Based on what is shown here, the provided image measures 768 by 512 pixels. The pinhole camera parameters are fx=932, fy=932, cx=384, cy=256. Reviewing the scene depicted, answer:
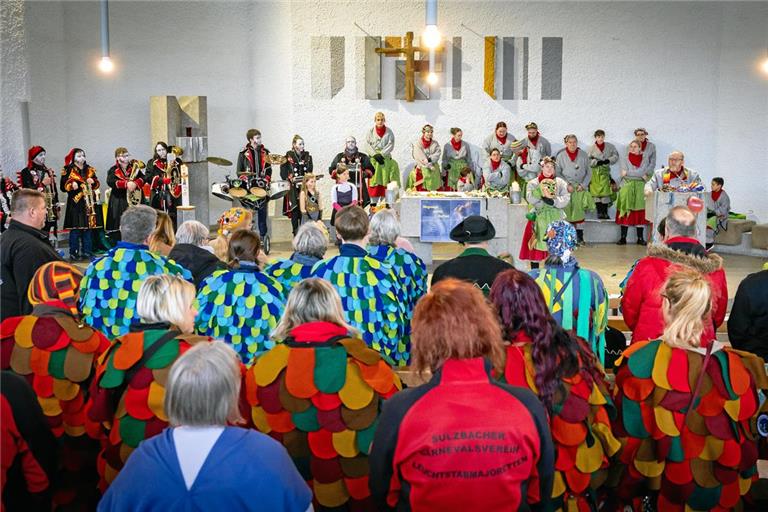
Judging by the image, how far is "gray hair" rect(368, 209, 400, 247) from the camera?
17.1 ft

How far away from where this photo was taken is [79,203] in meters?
11.2

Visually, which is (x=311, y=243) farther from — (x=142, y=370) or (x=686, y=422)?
(x=686, y=422)

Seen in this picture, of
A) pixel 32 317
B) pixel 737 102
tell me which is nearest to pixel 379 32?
pixel 737 102

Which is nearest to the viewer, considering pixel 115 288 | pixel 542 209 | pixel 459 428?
pixel 459 428

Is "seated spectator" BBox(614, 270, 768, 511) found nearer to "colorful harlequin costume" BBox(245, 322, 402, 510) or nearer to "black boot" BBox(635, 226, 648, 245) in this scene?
"colorful harlequin costume" BBox(245, 322, 402, 510)

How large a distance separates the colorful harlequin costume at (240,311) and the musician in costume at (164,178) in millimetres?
7949

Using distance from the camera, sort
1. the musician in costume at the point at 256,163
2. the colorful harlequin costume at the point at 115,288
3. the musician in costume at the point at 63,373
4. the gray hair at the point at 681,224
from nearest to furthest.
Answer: the musician in costume at the point at 63,373, the colorful harlequin costume at the point at 115,288, the gray hair at the point at 681,224, the musician in costume at the point at 256,163

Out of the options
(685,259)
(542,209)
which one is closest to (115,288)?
(685,259)

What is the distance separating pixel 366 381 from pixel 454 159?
36.4 ft

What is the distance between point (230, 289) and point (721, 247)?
32.7 ft

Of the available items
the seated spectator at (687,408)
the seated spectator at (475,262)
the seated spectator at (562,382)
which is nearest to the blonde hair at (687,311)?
the seated spectator at (687,408)

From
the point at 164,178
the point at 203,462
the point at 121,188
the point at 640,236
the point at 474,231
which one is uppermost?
the point at 164,178

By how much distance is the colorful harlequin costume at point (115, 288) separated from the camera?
14.1 feet

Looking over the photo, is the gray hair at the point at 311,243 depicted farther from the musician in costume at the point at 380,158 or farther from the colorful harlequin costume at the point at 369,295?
the musician in costume at the point at 380,158
